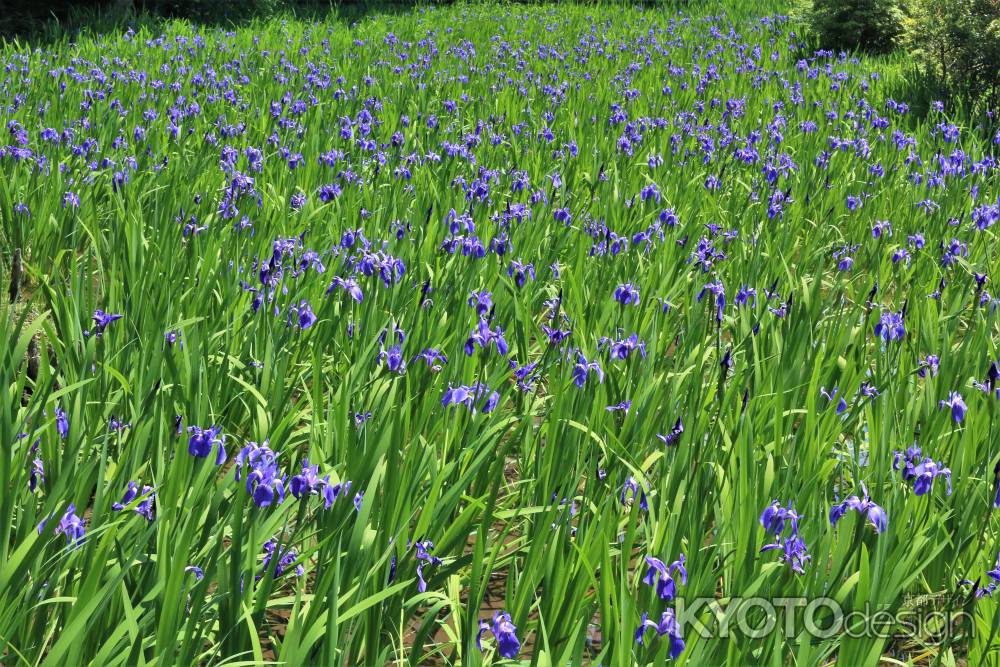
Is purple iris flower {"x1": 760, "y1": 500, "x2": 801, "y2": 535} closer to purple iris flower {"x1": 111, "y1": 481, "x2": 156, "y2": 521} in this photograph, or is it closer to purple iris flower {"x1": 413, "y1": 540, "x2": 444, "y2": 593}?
purple iris flower {"x1": 413, "y1": 540, "x2": 444, "y2": 593}

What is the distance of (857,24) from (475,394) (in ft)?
36.9

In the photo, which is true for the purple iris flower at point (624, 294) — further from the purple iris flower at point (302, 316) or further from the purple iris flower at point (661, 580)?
the purple iris flower at point (661, 580)

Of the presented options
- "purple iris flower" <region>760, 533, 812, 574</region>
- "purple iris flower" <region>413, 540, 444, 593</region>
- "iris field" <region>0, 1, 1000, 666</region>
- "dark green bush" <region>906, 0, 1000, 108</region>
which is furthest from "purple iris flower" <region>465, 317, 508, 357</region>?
"dark green bush" <region>906, 0, 1000, 108</region>

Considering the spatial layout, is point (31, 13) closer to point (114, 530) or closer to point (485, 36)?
point (485, 36)

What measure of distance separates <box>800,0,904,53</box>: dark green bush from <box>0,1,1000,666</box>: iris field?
663 cm

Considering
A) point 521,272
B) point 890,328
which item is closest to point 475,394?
point 521,272

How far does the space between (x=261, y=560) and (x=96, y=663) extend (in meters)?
0.45

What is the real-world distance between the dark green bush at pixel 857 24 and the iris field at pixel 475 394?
6.63 m

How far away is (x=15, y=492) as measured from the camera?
182cm

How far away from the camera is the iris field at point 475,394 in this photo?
5.77 feet

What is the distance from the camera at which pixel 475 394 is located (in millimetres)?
2336

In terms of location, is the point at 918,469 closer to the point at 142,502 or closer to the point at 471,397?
the point at 471,397

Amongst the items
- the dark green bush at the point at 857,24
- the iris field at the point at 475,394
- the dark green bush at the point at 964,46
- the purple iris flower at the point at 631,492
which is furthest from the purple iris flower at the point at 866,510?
the dark green bush at the point at 857,24

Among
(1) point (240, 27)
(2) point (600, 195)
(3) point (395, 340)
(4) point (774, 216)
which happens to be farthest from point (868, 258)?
(1) point (240, 27)
